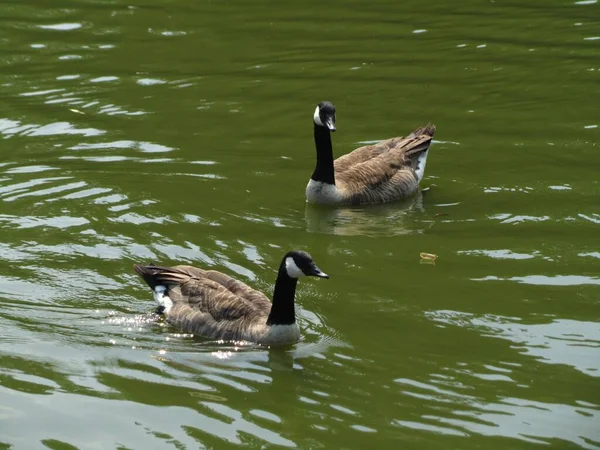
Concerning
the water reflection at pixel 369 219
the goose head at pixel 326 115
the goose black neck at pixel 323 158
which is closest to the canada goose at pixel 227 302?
the water reflection at pixel 369 219

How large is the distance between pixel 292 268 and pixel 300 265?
11 cm

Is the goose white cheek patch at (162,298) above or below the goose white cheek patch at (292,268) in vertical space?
below

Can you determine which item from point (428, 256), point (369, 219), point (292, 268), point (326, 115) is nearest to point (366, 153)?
point (326, 115)

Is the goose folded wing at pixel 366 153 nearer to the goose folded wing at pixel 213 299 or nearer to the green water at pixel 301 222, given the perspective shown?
the green water at pixel 301 222

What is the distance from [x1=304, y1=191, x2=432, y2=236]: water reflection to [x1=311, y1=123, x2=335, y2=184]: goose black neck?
1.21ft

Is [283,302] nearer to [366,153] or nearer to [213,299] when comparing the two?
[213,299]

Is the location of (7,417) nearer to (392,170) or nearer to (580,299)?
(580,299)

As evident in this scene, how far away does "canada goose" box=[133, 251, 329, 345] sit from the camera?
11398 millimetres

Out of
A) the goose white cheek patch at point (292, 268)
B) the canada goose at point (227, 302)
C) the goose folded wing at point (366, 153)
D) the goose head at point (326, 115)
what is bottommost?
the canada goose at point (227, 302)

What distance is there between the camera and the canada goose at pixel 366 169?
1555cm

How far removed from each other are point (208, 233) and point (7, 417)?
4573 mm

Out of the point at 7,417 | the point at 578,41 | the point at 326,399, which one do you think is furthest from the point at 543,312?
the point at 578,41

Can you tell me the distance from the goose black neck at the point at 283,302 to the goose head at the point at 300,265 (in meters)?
0.05

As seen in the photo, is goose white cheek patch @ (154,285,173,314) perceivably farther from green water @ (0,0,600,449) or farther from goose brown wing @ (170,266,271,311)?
goose brown wing @ (170,266,271,311)
